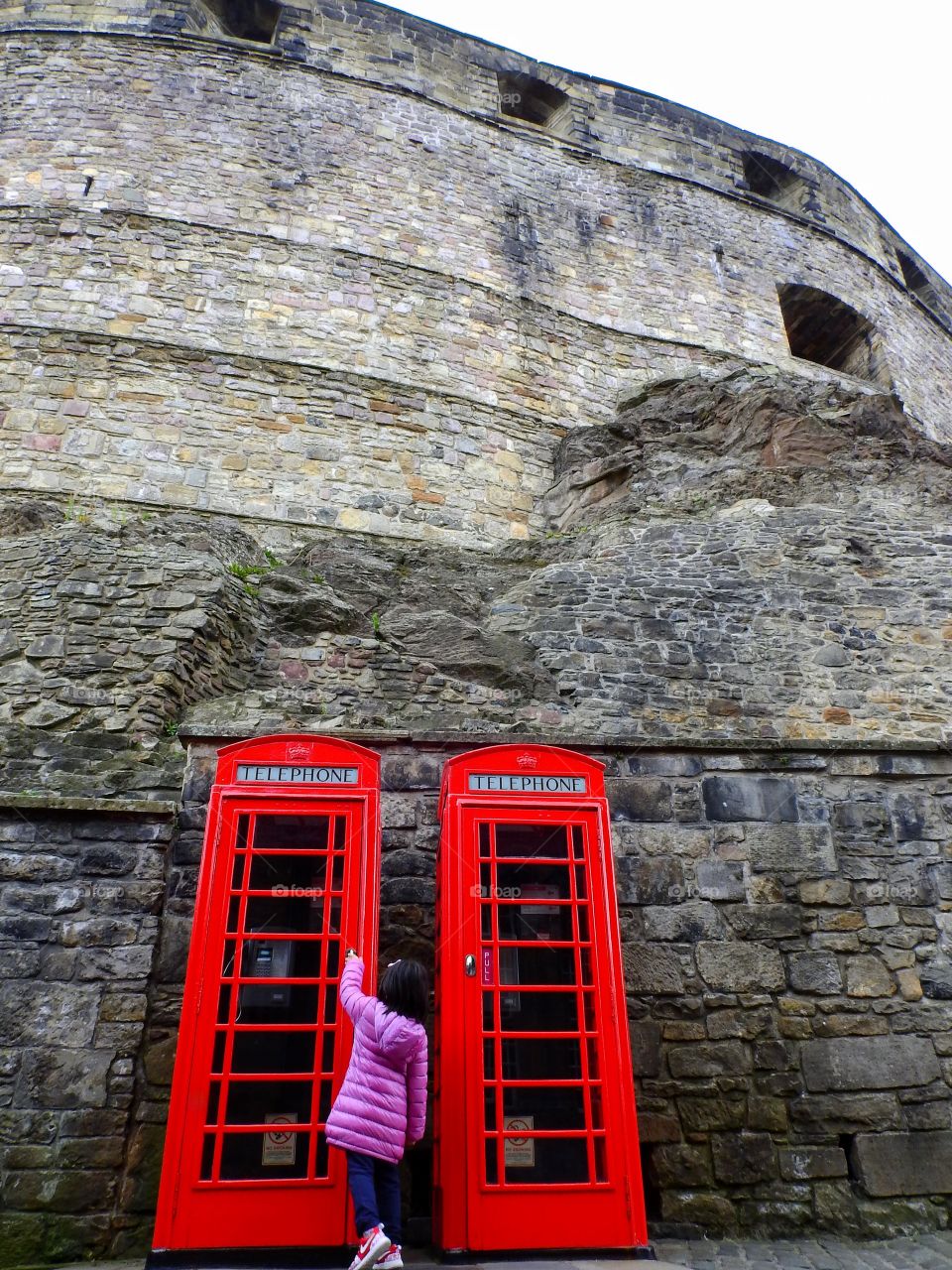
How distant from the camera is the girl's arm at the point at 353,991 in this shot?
3.13 meters

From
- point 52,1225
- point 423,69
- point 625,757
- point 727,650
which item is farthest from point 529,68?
point 52,1225

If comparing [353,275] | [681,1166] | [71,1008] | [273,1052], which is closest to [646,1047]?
[681,1166]

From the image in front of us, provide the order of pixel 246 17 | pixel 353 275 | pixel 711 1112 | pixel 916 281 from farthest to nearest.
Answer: pixel 916 281 < pixel 246 17 < pixel 353 275 < pixel 711 1112

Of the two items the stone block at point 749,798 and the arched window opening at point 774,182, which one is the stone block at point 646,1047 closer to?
the stone block at point 749,798

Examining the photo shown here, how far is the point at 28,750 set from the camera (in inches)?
199

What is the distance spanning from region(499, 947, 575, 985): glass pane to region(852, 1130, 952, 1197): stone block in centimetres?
172

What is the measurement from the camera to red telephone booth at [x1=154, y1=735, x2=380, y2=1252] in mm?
3100

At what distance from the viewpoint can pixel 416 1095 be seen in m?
3.20

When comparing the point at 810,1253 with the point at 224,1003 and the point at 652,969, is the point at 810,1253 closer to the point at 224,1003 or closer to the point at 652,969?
the point at 652,969

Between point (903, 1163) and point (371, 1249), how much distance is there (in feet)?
8.53

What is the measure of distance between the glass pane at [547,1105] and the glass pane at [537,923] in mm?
582

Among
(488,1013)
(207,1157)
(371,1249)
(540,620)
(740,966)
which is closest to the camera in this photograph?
(371,1249)

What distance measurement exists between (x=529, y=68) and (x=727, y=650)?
1387cm

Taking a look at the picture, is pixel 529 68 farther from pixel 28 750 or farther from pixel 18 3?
pixel 28 750
